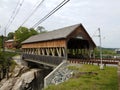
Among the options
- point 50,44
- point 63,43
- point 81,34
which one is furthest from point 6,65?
point 81,34

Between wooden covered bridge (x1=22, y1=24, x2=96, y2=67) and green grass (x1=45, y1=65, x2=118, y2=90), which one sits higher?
wooden covered bridge (x1=22, y1=24, x2=96, y2=67)

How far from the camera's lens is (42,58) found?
36.5 meters

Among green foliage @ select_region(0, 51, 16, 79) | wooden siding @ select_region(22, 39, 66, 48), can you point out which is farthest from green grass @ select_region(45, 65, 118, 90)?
green foliage @ select_region(0, 51, 16, 79)

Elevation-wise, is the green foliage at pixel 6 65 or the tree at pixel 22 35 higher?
the tree at pixel 22 35

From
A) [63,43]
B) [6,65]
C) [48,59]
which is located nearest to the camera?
[63,43]

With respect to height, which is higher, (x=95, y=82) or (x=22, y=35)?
(x=22, y=35)

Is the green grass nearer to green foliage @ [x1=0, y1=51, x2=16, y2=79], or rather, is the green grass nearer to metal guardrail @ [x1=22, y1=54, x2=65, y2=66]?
metal guardrail @ [x1=22, y1=54, x2=65, y2=66]

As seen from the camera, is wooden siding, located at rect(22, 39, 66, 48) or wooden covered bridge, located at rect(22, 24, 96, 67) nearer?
wooden covered bridge, located at rect(22, 24, 96, 67)

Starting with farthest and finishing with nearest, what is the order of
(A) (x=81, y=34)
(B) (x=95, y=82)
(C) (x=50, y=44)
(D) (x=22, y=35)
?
(D) (x=22, y=35) < (C) (x=50, y=44) < (A) (x=81, y=34) < (B) (x=95, y=82)

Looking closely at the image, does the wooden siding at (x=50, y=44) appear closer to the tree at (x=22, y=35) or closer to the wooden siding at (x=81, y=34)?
the wooden siding at (x=81, y=34)

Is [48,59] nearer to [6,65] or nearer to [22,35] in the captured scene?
[6,65]

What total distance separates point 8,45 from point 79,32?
266 feet

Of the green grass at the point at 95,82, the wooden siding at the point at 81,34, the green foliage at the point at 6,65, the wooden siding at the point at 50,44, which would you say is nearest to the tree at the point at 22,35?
the green foliage at the point at 6,65

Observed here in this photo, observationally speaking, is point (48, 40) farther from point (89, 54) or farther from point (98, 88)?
point (98, 88)
